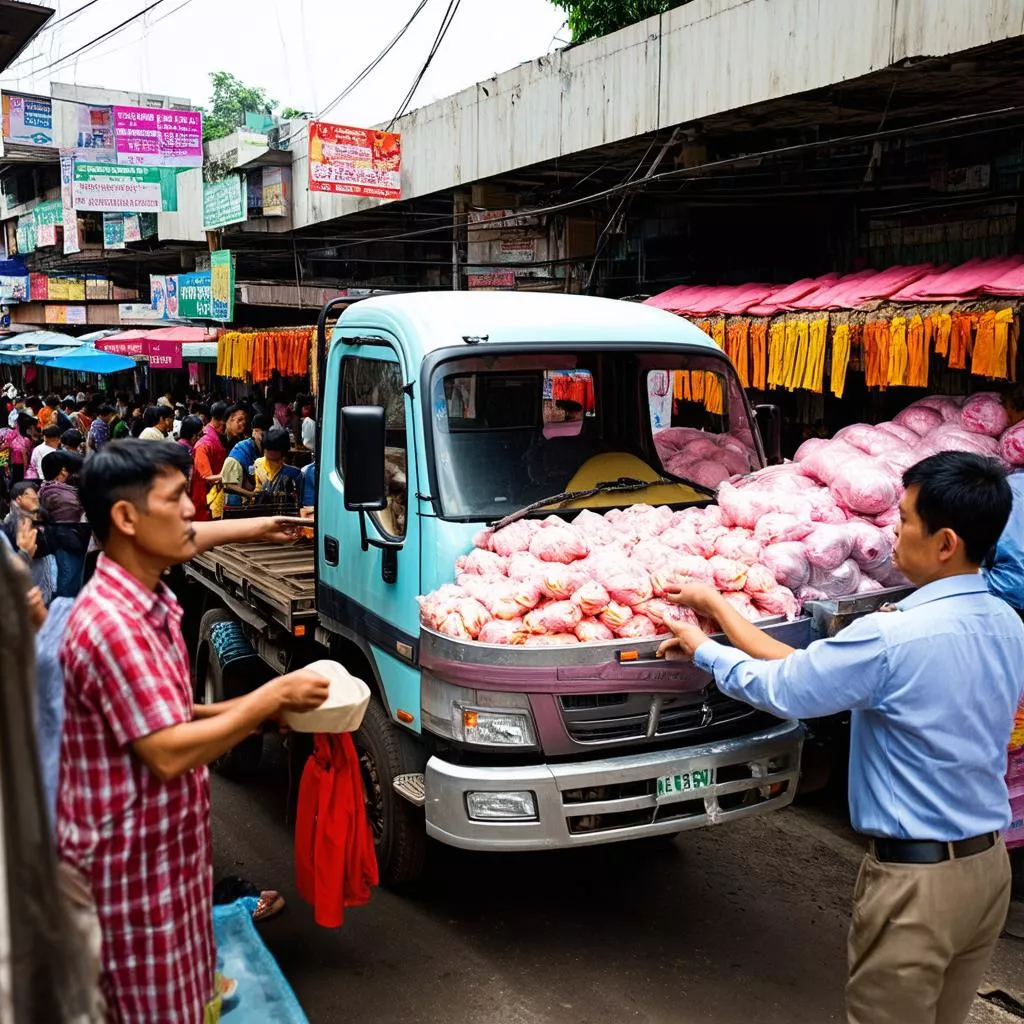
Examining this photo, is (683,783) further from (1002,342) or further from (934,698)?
(1002,342)

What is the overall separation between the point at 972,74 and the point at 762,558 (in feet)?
17.1

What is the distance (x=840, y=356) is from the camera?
6.80 m

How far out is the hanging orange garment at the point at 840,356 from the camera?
22.2ft

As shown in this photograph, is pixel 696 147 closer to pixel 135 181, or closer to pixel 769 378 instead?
pixel 769 378

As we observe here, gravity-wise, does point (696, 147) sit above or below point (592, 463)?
above

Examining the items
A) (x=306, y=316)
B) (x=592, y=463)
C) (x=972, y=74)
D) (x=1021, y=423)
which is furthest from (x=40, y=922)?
(x=306, y=316)

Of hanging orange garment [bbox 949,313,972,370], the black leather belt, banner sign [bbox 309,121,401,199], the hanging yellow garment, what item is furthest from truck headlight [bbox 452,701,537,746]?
banner sign [bbox 309,121,401,199]

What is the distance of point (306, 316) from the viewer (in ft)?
68.4

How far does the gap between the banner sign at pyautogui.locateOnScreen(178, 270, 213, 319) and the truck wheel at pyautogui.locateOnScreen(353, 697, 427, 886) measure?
1441cm

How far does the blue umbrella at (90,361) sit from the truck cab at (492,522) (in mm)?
16689

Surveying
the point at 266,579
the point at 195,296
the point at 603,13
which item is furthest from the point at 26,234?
the point at 266,579

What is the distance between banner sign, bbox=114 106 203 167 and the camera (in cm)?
1647

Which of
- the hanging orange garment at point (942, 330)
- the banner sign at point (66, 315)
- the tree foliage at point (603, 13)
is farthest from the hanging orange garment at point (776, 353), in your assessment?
the banner sign at point (66, 315)

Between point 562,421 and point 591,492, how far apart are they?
1.88ft
